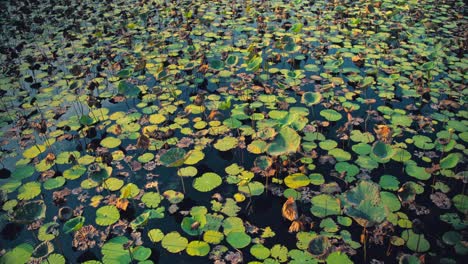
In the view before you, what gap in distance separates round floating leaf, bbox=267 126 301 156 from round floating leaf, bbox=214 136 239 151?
3.62 feet

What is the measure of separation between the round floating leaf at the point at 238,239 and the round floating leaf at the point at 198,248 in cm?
25

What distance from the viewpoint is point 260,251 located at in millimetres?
3506

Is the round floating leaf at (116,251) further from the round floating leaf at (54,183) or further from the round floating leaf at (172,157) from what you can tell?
the round floating leaf at (54,183)

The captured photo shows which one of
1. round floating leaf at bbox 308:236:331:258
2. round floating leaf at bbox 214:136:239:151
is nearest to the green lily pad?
round floating leaf at bbox 214:136:239:151

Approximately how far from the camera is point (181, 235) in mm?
3762

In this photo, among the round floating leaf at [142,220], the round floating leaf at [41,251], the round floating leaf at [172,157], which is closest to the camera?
the round floating leaf at [41,251]

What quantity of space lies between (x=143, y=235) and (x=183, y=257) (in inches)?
21.7

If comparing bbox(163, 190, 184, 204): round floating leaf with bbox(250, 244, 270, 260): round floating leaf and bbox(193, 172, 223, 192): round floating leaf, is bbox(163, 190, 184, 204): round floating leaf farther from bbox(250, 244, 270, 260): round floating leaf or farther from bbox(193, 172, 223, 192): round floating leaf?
bbox(250, 244, 270, 260): round floating leaf

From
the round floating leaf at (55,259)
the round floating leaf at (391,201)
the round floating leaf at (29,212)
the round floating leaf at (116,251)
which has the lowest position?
the round floating leaf at (391,201)

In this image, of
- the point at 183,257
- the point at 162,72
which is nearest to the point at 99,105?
the point at 162,72

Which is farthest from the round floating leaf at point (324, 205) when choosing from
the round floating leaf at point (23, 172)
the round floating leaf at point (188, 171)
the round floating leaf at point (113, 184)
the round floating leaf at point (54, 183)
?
the round floating leaf at point (23, 172)

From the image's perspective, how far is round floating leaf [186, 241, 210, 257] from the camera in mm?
3526

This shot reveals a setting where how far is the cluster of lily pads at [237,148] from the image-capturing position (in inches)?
141

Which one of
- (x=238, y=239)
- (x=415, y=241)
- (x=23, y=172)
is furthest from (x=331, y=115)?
(x=23, y=172)
